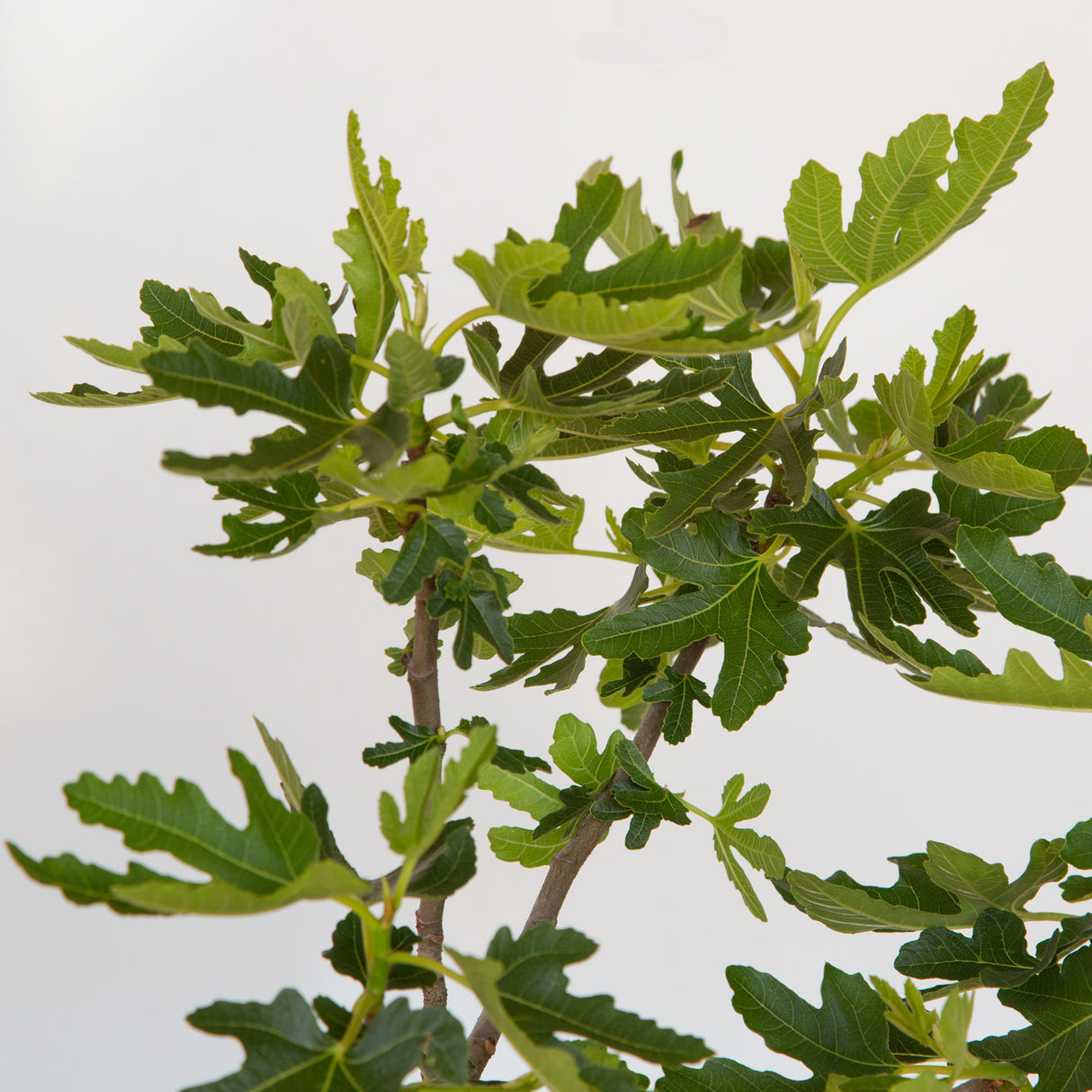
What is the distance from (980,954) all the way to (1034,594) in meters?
0.23

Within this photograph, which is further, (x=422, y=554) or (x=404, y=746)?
(x=404, y=746)

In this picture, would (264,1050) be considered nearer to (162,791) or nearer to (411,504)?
(162,791)

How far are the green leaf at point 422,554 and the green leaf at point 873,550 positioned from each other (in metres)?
0.27

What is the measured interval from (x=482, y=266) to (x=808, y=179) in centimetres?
31

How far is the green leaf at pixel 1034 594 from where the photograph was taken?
0.68 m

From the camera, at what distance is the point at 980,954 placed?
2.33ft

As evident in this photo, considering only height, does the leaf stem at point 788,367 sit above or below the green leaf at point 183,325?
below

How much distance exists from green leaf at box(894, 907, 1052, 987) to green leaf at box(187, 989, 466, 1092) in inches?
14.4

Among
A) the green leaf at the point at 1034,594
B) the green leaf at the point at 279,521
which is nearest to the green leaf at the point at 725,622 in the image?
the green leaf at the point at 1034,594

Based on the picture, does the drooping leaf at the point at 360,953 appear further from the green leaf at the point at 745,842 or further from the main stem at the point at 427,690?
the green leaf at the point at 745,842

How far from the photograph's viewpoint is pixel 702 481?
790 mm

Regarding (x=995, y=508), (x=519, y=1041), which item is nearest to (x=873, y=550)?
(x=995, y=508)

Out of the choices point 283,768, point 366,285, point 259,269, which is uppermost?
point 259,269

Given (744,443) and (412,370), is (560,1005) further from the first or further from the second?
(744,443)
